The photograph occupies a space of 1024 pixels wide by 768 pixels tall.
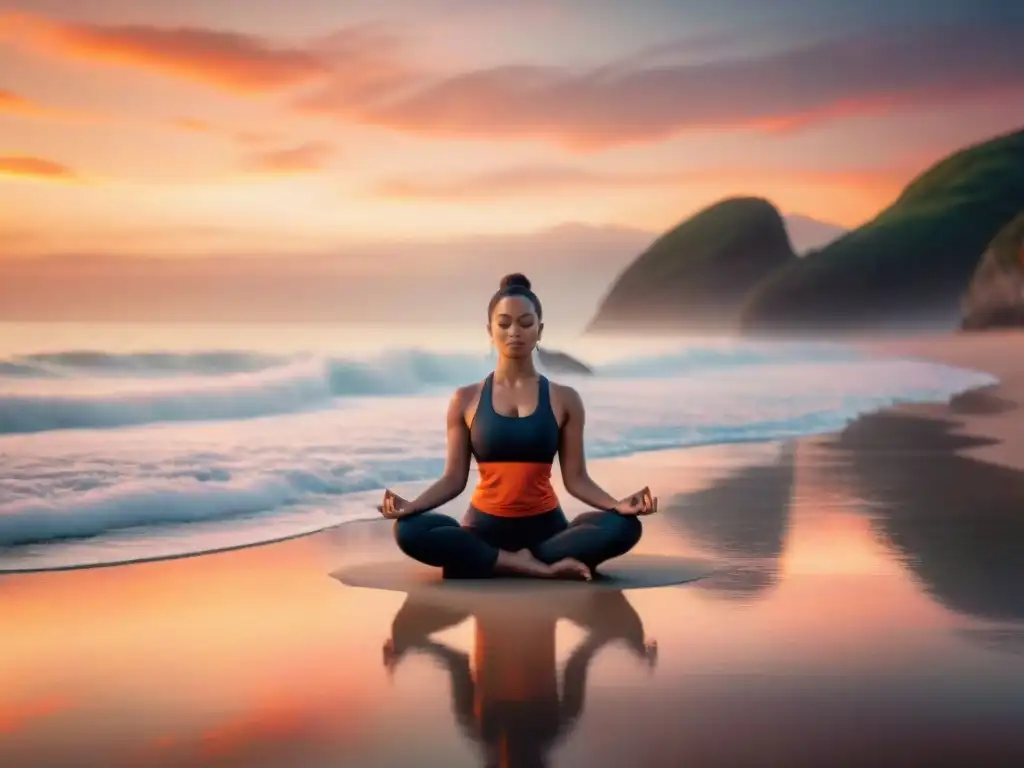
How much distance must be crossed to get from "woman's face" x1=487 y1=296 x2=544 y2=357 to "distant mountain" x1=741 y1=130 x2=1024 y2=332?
4620 inches

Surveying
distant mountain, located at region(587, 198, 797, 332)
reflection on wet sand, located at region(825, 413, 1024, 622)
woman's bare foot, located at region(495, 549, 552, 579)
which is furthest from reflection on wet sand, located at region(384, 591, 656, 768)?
distant mountain, located at region(587, 198, 797, 332)

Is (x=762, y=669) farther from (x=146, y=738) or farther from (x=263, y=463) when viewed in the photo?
(x=263, y=463)

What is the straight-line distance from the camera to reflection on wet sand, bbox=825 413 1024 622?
19.2 ft

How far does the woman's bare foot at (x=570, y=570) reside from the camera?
6160 mm

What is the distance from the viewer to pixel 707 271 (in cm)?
15688

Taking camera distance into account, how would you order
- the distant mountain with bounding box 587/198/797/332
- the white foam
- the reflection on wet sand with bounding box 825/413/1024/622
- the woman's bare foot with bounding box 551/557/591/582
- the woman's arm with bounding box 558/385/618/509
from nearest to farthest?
the reflection on wet sand with bounding box 825/413/1024/622 → the woman's bare foot with bounding box 551/557/591/582 → the woman's arm with bounding box 558/385/618/509 → the white foam → the distant mountain with bounding box 587/198/797/332

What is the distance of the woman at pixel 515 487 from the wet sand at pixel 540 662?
1.38 feet

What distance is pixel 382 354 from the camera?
2411 cm

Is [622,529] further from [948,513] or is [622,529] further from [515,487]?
[948,513]

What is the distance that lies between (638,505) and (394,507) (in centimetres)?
102

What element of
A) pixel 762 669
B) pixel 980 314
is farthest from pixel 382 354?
pixel 980 314

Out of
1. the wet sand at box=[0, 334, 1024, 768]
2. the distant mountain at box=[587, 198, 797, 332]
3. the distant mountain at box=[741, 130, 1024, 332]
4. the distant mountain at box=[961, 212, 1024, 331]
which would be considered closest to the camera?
the wet sand at box=[0, 334, 1024, 768]

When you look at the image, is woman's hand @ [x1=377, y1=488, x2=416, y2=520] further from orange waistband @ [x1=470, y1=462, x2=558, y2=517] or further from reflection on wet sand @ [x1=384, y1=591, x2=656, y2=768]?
reflection on wet sand @ [x1=384, y1=591, x2=656, y2=768]

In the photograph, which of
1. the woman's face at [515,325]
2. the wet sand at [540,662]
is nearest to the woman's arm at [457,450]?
the woman's face at [515,325]
